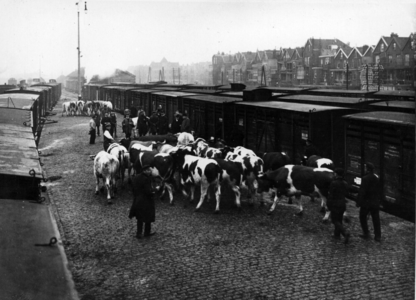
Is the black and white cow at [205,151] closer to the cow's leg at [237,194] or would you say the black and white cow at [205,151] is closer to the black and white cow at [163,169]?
the black and white cow at [163,169]

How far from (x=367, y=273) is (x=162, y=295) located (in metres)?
3.78

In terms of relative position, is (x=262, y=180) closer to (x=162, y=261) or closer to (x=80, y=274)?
(x=162, y=261)

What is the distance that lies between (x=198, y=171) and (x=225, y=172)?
2.54ft

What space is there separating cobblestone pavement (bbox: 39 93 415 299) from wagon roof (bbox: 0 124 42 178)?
205 cm

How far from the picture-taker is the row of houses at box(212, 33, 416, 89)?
55.1 metres

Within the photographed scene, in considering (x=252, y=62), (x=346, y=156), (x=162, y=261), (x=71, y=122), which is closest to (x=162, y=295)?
(x=162, y=261)

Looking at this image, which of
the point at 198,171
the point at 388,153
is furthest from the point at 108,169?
the point at 388,153

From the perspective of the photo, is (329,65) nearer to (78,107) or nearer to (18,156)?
(78,107)

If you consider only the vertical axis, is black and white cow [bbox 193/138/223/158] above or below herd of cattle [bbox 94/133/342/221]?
above

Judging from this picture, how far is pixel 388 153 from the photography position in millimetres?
11266

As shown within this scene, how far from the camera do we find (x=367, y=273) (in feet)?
24.7

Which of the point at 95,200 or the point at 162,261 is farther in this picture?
the point at 95,200

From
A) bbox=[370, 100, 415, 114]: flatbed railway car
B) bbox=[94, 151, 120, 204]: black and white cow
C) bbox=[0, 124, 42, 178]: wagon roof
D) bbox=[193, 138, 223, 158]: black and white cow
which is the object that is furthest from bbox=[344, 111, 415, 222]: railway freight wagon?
bbox=[0, 124, 42, 178]: wagon roof

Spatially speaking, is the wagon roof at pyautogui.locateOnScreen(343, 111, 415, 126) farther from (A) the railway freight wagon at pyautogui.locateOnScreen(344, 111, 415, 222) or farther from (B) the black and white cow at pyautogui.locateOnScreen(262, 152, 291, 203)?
(B) the black and white cow at pyautogui.locateOnScreen(262, 152, 291, 203)
